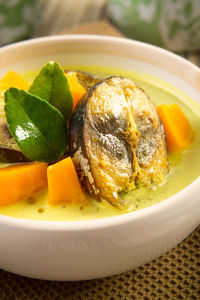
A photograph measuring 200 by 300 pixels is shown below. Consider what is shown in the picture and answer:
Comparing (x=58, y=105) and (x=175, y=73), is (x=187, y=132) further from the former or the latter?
(x=58, y=105)

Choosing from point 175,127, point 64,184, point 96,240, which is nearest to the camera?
point 96,240

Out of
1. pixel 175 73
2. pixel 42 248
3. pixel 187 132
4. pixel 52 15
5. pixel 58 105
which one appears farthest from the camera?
pixel 52 15

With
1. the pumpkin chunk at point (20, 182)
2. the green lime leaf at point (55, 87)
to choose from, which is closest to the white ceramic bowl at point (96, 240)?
the pumpkin chunk at point (20, 182)

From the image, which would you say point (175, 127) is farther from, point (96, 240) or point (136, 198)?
point (96, 240)

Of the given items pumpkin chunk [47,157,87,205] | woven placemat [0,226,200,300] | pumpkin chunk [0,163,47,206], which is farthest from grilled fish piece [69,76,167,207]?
woven placemat [0,226,200,300]

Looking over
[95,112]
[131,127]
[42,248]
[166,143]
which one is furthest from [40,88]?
[42,248]

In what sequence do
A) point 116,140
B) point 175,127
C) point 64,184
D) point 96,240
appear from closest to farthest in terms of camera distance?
1. point 96,240
2. point 64,184
3. point 116,140
4. point 175,127

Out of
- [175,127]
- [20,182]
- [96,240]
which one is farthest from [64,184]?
[175,127]
